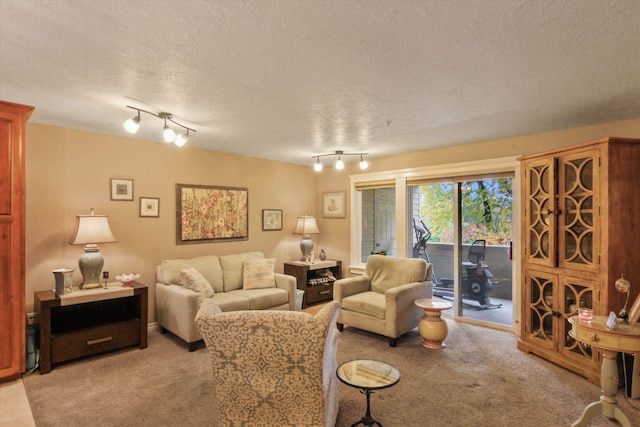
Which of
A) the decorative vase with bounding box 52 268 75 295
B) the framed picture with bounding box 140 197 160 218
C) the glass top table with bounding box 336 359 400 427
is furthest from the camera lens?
the framed picture with bounding box 140 197 160 218

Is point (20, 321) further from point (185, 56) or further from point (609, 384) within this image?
point (609, 384)

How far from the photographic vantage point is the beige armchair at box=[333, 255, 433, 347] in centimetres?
363

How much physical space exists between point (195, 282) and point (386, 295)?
2.11 metres

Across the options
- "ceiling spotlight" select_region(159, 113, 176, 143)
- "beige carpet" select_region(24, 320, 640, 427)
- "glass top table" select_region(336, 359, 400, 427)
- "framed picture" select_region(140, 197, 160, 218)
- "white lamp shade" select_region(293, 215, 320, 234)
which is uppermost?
"ceiling spotlight" select_region(159, 113, 176, 143)

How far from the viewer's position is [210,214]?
15.5ft

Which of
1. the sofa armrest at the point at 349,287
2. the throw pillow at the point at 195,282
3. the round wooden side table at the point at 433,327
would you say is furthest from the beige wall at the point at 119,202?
the round wooden side table at the point at 433,327

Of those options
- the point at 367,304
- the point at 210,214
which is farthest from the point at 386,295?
the point at 210,214

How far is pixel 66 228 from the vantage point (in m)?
3.57

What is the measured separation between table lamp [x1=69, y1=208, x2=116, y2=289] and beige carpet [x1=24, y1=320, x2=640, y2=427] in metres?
0.80

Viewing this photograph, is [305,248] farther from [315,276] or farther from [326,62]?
[326,62]

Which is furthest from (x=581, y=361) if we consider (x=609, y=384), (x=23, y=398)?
(x=23, y=398)

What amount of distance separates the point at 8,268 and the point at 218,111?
7.08 feet

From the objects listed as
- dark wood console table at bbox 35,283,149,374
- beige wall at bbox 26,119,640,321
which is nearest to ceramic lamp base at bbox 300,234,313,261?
beige wall at bbox 26,119,640,321

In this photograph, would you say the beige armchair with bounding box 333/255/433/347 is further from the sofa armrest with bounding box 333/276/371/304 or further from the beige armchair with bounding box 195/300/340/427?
the beige armchair with bounding box 195/300/340/427
